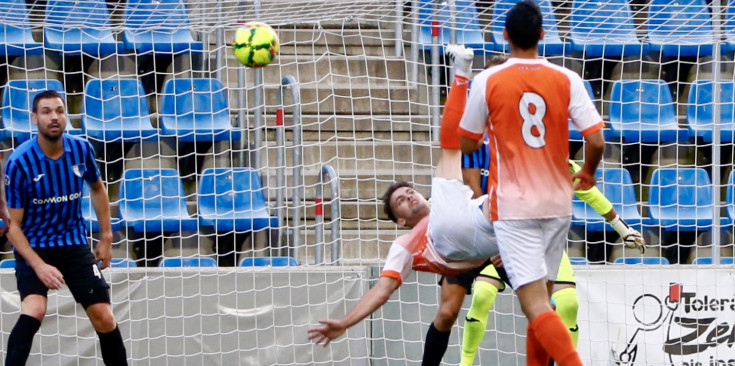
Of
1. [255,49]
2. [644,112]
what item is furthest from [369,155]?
[255,49]

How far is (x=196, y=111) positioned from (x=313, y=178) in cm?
102

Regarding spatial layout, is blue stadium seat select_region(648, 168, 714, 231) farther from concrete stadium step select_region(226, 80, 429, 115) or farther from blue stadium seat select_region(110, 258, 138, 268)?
blue stadium seat select_region(110, 258, 138, 268)

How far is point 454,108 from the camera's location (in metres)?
5.83

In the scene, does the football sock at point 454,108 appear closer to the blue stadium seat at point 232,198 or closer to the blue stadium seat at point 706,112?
the blue stadium seat at point 232,198

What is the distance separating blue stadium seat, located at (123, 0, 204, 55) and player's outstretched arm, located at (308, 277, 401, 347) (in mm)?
3499

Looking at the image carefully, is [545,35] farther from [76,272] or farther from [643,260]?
[76,272]

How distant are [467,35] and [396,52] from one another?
2.43 ft

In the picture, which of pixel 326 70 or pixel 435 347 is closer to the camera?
pixel 435 347

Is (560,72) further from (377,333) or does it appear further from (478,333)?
(377,333)

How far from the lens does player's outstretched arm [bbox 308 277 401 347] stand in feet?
17.8

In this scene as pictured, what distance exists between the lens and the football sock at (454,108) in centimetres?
579

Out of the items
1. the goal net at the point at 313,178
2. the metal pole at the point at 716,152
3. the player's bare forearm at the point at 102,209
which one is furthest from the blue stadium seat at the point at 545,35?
the player's bare forearm at the point at 102,209

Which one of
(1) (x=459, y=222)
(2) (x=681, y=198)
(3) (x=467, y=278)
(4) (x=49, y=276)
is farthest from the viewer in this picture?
(2) (x=681, y=198)

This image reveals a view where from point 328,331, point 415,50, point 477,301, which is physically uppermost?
point 415,50
